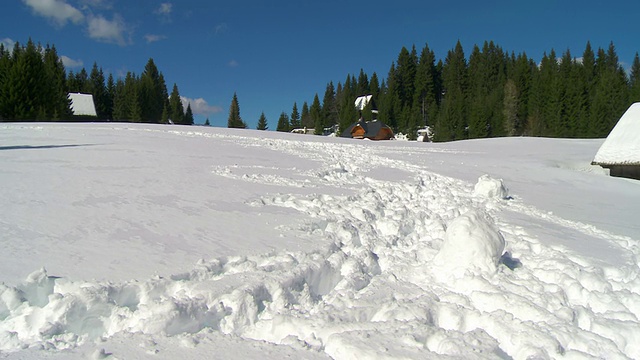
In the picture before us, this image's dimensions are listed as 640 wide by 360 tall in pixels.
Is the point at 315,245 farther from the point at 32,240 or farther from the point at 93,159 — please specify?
the point at 93,159

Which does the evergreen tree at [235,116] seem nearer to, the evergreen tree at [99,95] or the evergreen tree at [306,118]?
the evergreen tree at [306,118]

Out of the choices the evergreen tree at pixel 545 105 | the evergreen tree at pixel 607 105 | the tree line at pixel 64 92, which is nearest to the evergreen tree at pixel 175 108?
the tree line at pixel 64 92

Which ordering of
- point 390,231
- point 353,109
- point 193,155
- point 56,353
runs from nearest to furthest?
point 56,353, point 390,231, point 193,155, point 353,109

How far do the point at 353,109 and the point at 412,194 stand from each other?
68.4m

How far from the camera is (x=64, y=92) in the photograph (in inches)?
2130

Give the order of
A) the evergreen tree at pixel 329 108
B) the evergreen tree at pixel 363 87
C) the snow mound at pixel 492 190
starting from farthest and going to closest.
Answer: the evergreen tree at pixel 363 87 → the evergreen tree at pixel 329 108 → the snow mound at pixel 492 190

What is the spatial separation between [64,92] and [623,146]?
63715 mm

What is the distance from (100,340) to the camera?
2924mm

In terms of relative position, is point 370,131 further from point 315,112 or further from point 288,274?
point 288,274

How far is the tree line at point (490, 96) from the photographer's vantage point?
2185 inches

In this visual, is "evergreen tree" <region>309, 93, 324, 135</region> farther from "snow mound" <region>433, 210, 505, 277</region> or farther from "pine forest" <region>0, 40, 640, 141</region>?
"snow mound" <region>433, 210, 505, 277</region>

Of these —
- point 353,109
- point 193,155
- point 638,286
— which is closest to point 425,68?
point 353,109

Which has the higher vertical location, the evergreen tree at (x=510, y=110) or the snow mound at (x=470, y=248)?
the evergreen tree at (x=510, y=110)

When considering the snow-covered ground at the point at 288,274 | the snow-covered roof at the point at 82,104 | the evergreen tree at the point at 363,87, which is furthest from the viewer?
the evergreen tree at the point at 363,87
